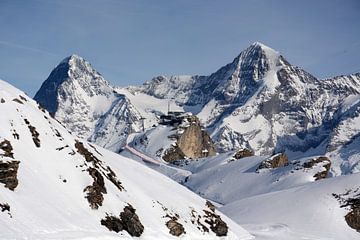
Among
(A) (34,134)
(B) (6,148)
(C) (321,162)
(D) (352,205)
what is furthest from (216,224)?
(C) (321,162)

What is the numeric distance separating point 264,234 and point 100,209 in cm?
3109

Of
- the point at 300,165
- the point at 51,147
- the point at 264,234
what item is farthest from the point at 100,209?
the point at 300,165

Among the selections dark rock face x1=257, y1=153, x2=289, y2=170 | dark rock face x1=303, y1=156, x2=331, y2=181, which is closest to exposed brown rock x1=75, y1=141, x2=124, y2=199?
dark rock face x1=303, y1=156, x2=331, y2=181

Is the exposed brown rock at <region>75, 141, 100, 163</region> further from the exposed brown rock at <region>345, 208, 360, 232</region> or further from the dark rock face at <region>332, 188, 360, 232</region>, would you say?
the dark rock face at <region>332, 188, 360, 232</region>

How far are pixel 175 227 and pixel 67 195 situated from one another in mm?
11791

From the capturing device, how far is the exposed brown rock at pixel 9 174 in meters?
38.1

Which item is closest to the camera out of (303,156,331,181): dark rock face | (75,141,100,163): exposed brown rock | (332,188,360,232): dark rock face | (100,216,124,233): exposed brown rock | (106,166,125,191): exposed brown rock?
(100,216,124,233): exposed brown rock

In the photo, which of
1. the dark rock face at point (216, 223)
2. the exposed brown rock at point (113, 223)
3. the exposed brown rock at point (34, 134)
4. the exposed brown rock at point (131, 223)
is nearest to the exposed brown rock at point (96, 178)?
the exposed brown rock at point (113, 223)

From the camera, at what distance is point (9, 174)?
38.5 meters

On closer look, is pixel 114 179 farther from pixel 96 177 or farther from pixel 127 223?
pixel 127 223

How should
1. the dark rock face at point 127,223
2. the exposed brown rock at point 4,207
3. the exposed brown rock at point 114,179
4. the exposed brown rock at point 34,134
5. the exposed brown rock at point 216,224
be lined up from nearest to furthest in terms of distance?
1. the exposed brown rock at point 4,207
2. the dark rock face at point 127,223
3. the exposed brown rock at point 34,134
4. the exposed brown rock at point 114,179
5. the exposed brown rock at point 216,224

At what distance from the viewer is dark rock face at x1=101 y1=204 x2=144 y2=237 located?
4319 centimetres

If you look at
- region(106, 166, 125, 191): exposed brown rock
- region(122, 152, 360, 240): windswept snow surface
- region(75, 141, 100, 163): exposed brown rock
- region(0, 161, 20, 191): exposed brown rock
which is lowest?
region(122, 152, 360, 240): windswept snow surface

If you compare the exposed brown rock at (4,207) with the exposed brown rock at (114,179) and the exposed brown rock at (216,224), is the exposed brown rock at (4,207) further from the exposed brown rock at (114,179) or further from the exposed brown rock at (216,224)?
the exposed brown rock at (216,224)
